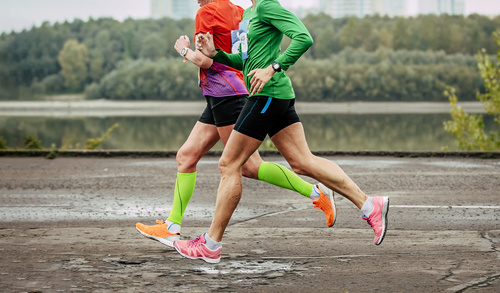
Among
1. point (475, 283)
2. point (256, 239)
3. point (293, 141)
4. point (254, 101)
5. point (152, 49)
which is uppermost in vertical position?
point (254, 101)

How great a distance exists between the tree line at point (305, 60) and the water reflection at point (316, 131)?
15.7 meters

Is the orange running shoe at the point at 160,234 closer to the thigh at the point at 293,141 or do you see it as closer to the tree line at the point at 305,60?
the thigh at the point at 293,141

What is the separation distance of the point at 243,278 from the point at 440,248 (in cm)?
159

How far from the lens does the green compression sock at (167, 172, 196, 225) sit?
5758 mm

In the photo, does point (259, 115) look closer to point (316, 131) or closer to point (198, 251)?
point (198, 251)

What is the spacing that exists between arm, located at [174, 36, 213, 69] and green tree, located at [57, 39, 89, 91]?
10794 centimetres

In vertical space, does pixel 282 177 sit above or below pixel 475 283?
above

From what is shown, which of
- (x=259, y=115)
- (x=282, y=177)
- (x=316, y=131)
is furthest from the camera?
(x=316, y=131)

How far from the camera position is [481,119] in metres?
16.7

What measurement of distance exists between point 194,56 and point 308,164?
113 cm

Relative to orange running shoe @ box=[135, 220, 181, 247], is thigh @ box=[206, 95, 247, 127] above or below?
above

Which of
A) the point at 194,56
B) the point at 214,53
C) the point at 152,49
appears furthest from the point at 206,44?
the point at 152,49

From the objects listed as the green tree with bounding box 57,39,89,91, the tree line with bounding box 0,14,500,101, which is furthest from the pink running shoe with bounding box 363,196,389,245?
the green tree with bounding box 57,39,89,91

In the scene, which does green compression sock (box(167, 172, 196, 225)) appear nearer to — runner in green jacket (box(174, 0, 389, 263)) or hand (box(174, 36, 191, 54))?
runner in green jacket (box(174, 0, 389, 263))
